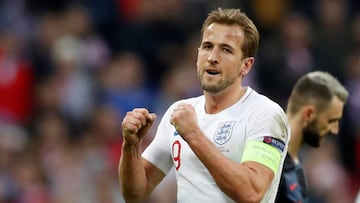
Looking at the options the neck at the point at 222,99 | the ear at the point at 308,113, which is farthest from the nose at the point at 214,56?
the ear at the point at 308,113

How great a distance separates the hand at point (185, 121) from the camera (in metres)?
6.29

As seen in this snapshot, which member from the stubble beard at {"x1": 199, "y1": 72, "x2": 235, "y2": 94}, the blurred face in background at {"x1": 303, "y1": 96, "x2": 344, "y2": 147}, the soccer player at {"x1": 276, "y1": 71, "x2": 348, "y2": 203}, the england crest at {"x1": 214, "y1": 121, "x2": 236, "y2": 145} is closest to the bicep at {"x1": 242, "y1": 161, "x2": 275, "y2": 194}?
the england crest at {"x1": 214, "y1": 121, "x2": 236, "y2": 145}

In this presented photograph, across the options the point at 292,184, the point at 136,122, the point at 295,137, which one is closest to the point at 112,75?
the point at 295,137

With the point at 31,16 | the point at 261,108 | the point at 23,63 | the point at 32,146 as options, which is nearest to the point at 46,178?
the point at 32,146

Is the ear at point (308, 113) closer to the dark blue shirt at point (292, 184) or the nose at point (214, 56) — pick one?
the dark blue shirt at point (292, 184)

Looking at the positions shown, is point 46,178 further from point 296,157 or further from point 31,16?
point 296,157

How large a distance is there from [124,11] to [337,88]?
7.45 metres

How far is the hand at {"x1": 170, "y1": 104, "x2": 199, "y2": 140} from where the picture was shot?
20.6ft

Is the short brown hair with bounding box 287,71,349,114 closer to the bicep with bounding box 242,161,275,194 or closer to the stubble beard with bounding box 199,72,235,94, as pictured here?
the stubble beard with bounding box 199,72,235,94

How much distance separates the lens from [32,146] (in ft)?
41.9

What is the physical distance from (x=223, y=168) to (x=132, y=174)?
34.0 inches

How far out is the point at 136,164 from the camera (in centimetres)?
690

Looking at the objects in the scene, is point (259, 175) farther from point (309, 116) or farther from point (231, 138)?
point (309, 116)

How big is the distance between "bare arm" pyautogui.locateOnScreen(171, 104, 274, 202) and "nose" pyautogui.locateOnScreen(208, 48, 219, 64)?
36 centimetres
